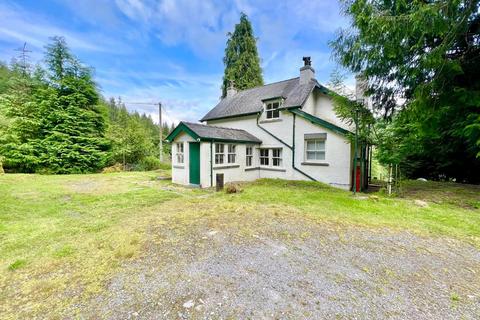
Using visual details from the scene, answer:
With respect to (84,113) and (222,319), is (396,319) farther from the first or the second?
(84,113)

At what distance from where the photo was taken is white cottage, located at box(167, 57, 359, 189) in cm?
1030

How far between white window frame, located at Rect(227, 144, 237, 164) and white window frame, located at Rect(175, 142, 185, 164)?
93.1 inches

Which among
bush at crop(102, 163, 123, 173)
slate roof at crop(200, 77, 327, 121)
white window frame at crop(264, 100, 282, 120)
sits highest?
slate roof at crop(200, 77, 327, 121)

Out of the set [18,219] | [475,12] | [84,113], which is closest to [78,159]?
[84,113]

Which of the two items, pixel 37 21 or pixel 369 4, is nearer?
pixel 369 4

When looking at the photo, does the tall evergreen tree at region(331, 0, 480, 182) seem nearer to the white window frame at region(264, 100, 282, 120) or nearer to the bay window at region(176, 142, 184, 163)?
the white window frame at region(264, 100, 282, 120)

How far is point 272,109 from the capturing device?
12.9 m

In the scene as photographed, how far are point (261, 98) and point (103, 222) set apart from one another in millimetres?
11877

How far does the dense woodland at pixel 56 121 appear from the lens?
14891 millimetres

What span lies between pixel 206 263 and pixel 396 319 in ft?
7.76

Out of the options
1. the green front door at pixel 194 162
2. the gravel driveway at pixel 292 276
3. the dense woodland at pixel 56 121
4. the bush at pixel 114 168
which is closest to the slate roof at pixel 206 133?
the green front door at pixel 194 162

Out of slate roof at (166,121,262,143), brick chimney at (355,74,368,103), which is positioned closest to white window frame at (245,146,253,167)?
slate roof at (166,121,262,143)

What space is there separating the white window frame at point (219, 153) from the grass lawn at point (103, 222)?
251 cm

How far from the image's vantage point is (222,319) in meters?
2.14
